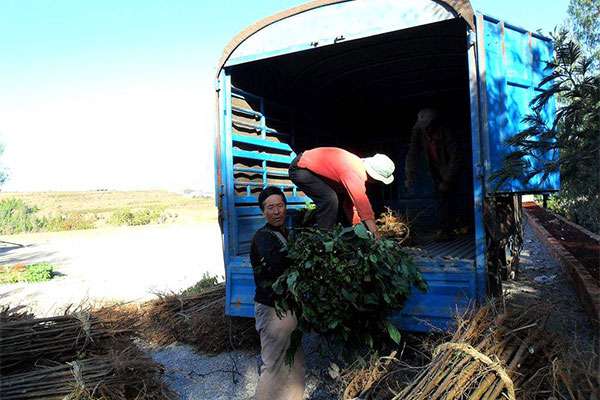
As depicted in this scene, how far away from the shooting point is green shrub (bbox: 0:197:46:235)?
31547 mm

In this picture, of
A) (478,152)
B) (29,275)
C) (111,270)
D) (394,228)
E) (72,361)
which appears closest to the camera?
(478,152)

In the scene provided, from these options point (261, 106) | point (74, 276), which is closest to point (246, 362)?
point (261, 106)

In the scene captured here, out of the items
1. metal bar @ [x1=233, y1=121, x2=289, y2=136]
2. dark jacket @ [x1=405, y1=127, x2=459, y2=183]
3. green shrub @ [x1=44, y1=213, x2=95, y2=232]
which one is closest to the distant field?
green shrub @ [x1=44, y1=213, x2=95, y2=232]

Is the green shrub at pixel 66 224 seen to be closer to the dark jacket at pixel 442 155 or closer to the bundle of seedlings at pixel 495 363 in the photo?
the dark jacket at pixel 442 155

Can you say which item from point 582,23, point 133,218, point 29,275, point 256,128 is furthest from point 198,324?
point 133,218

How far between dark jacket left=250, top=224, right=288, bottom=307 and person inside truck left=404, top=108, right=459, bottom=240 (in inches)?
133

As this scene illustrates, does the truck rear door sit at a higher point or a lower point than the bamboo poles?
higher

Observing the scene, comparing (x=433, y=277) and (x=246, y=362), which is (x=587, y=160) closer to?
(x=433, y=277)

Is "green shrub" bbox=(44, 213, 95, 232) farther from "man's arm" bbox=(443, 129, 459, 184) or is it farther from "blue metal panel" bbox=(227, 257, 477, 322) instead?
"blue metal panel" bbox=(227, 257, 477, 322)

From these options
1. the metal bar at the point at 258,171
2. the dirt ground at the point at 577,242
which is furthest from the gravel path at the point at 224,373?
the dirt ground at the point at 577,242

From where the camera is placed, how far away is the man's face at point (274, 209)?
10.8ft

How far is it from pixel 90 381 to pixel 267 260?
1721 millimetres

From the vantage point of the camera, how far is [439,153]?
6.19 meters

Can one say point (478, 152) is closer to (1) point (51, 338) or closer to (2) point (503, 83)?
(2) point (503, 83)
